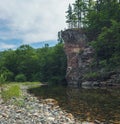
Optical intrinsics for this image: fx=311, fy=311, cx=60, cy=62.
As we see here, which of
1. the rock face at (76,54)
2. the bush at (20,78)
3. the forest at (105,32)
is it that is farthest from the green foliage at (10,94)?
the bush at (20,78)

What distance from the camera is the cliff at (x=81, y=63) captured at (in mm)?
78375

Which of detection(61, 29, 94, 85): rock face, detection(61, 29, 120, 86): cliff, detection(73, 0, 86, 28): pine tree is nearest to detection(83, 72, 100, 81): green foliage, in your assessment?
detection(61, 29, 120, 86): cliff

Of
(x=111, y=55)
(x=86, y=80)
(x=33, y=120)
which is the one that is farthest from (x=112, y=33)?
(x=33, y=120)

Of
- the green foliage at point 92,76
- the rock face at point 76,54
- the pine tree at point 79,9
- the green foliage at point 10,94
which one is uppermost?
the pine tree at point 79,9

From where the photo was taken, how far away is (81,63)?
303 feet

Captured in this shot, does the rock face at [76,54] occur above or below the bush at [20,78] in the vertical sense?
above

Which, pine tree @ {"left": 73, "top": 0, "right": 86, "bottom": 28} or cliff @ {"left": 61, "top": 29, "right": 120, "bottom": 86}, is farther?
pine tree @ {"left": 73, "top": 0, "right": 86, "bottom": 28}

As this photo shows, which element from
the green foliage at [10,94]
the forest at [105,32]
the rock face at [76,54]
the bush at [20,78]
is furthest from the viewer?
the bush at [20,78]

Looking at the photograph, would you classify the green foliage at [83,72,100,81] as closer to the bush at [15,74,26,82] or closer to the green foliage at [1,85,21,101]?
the bush at [15,74,26,82]

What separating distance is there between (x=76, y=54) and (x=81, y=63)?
4.78 m

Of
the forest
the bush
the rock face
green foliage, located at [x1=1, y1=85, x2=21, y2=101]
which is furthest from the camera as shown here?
the bush

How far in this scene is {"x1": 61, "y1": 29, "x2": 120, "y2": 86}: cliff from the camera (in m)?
78.4

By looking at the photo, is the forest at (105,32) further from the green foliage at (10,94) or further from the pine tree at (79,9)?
the green foliage at (10,94)

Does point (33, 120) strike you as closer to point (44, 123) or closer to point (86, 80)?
point (44, 123)
